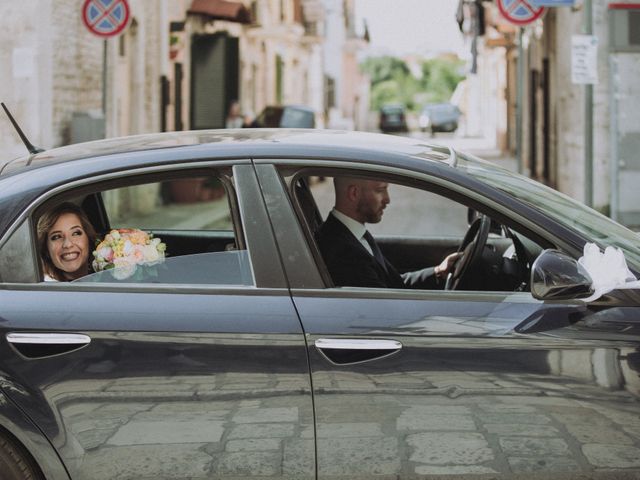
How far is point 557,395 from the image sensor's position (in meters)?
3.63

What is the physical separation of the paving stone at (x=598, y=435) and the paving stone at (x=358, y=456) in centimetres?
51

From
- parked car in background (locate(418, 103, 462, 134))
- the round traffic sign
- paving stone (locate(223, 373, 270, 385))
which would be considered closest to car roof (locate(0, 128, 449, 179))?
paving stone (locate(223, 373, 270, 385))

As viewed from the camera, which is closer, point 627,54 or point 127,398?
point 127,398

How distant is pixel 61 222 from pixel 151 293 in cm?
54

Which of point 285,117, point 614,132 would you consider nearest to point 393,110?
point 285,117

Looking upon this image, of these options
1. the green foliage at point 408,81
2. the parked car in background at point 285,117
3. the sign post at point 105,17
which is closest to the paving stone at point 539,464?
the sign post at point 105,17

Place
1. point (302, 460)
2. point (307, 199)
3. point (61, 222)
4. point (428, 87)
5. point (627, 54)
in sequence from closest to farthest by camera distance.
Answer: point (302, 460) → point (61, 222) → point (307, 199) → point (627, 54) → point (428, 87)

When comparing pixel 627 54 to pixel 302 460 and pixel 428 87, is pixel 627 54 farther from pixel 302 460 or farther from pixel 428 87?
pixel 428 87

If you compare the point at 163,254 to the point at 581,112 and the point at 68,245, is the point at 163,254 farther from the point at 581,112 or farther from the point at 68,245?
the point at 581,112

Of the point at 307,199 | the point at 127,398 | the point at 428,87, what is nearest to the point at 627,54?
the point at 307,199

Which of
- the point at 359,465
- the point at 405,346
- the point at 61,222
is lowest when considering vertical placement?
the point at 359,465

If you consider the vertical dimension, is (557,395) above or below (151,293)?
below

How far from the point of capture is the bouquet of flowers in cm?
401

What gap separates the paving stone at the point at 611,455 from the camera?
3658 mm
